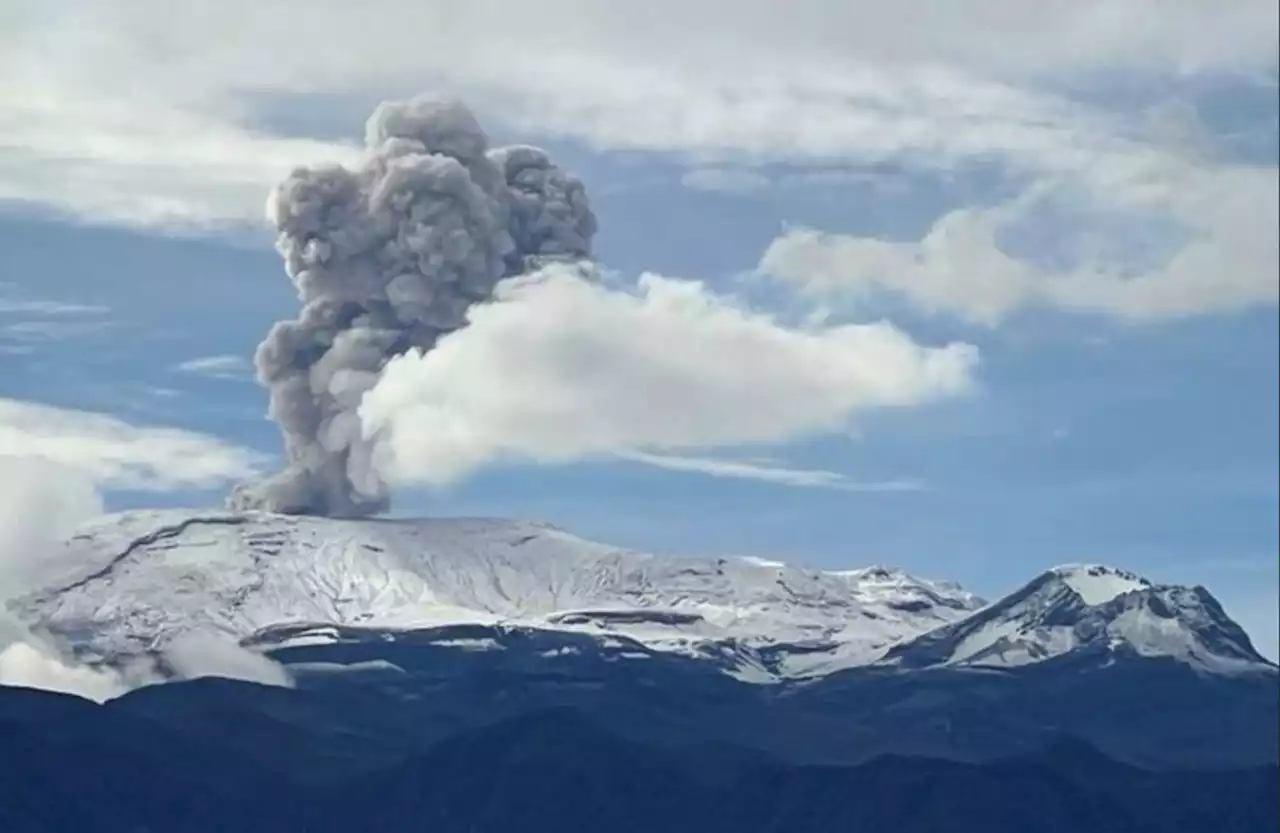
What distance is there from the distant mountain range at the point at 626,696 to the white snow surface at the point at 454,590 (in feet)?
0.26

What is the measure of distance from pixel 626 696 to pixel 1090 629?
891 centimetres

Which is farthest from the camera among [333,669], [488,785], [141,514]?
[488,785]

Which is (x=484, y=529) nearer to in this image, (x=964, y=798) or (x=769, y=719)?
(x=769, y=719)

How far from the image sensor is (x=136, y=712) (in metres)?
34.9

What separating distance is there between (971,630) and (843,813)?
4.26 metres

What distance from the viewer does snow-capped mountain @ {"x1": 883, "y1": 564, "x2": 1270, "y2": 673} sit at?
1436 inches

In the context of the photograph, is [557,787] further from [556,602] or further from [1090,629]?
[1090,629]

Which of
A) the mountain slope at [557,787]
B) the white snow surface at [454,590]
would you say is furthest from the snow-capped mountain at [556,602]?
the mountain slope at [557,787]

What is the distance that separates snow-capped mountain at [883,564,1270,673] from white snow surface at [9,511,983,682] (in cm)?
87

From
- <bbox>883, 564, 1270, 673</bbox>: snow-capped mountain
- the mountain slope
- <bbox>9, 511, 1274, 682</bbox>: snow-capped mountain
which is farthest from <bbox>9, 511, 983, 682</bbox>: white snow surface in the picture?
the mountain slope

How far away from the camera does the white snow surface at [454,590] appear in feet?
115

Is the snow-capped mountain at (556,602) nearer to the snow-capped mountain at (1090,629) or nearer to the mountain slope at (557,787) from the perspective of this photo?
the snow-capped mountain at (1090,629)

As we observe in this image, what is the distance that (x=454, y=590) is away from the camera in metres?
40.8

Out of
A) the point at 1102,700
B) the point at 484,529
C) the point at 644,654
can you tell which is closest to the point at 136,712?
the point at 484,529
